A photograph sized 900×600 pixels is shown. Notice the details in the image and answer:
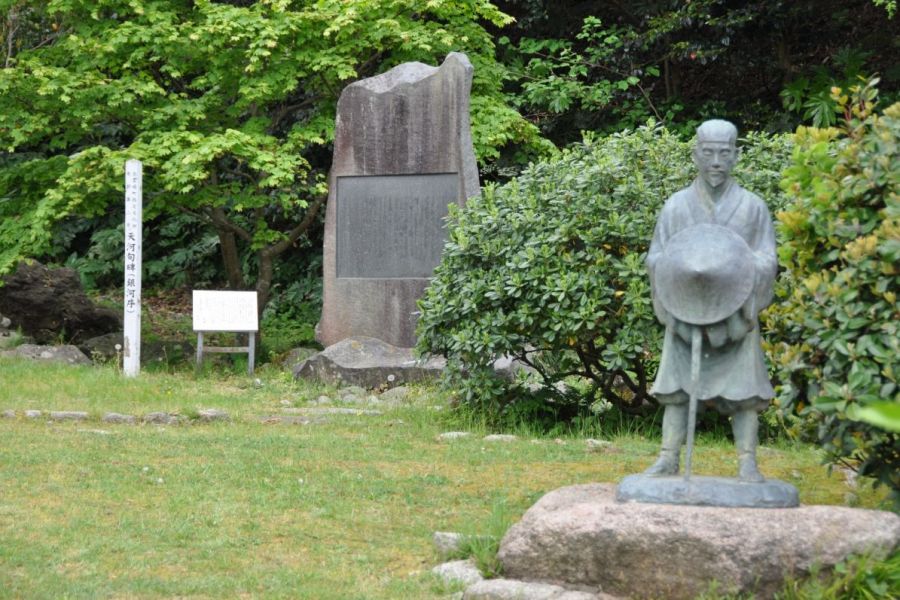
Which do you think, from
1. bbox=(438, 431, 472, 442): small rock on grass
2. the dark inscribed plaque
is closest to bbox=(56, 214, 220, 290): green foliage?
the dark inscribed plaque

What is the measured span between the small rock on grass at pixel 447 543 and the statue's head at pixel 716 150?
2.07 m

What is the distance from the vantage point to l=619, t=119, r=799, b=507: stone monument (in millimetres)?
4996

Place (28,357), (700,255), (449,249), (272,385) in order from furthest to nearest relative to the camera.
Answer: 1. (28,357)
2. (272,385)
3. (449,249)
4. (700,255)

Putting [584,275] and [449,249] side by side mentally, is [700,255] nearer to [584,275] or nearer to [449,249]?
[584,275]

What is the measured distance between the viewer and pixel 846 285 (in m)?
5.27

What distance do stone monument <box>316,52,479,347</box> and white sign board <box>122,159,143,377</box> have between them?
2077mm

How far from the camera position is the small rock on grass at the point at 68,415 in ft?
30.0

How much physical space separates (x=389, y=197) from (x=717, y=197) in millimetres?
7997

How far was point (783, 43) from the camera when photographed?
54.8ft

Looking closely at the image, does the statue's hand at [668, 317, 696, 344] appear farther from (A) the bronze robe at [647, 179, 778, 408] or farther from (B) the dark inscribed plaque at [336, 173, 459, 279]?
(B) the dark inscribed plaque at [336, 173, 459, 279]

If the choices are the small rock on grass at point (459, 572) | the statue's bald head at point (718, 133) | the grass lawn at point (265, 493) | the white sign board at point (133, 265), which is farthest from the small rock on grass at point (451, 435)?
the white sign board at point (133, 265)


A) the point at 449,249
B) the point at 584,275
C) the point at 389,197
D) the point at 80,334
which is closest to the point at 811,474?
the point at 584,275

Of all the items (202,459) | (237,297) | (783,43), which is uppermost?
(783,43)

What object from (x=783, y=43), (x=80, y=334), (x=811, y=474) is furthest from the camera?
(x=783, y=43)
